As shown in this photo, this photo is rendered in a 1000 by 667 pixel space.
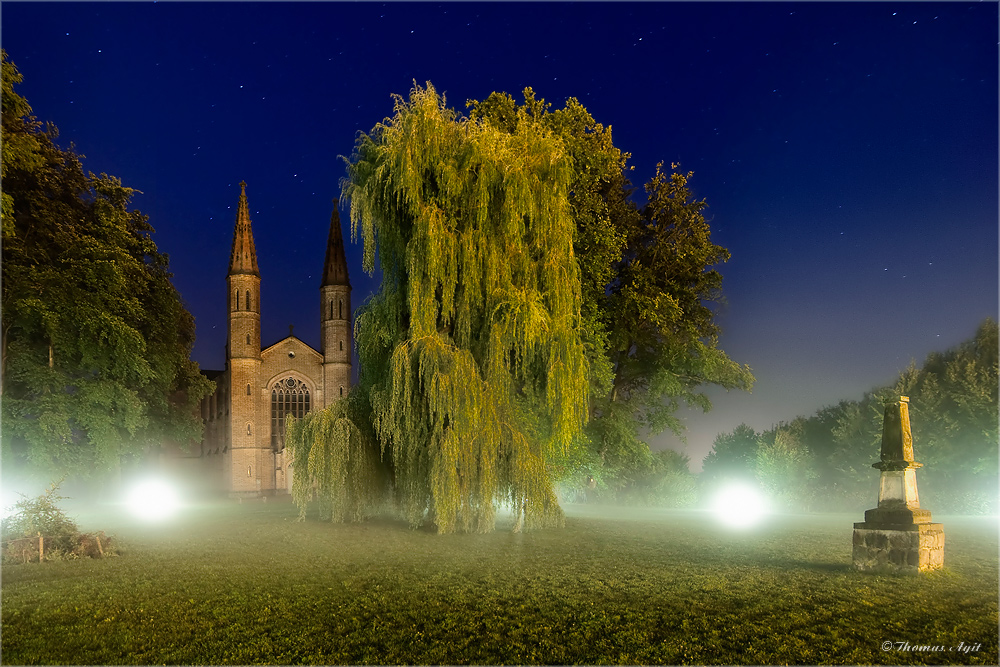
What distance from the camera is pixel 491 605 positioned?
8602 mm

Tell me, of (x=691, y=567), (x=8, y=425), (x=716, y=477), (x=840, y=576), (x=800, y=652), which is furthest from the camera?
(x=716, y=477)

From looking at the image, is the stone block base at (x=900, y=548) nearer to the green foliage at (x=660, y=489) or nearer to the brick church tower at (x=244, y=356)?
the green foliage at (x=660, y=489)

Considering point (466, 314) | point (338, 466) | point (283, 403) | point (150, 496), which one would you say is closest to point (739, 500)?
point (466, 314)

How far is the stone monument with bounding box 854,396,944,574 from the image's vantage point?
10539 mm

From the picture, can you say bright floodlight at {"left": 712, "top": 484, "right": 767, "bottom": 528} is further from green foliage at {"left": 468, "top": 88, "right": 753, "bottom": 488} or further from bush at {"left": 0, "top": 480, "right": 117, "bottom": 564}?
bush at {"left": 0, "top": 480, "right": 117, "bottom": 564}

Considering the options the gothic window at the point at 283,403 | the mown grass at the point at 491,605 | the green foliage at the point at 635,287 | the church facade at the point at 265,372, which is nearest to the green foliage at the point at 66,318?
the mown grass at the point at 491,605

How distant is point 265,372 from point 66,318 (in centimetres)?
2686

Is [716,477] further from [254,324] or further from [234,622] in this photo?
[234,622]

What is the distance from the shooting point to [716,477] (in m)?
39.0

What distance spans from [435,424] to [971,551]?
1050 centimetres

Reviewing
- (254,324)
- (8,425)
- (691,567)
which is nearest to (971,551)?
(691,567)

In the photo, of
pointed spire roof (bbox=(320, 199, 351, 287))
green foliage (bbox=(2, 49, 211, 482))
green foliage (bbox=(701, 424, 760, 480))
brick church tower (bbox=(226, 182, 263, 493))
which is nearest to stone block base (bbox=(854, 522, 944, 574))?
green foliage (bbox=(2, 49, 211, 482))

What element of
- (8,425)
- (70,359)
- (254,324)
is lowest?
(8,425)

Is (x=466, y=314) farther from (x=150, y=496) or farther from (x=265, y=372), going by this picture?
(x=265, y=372)
